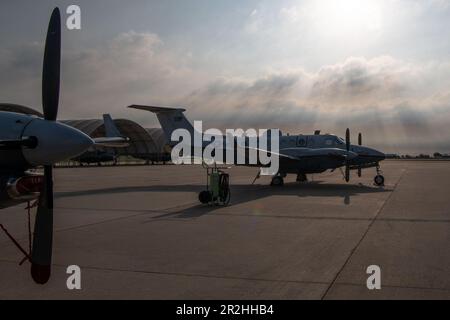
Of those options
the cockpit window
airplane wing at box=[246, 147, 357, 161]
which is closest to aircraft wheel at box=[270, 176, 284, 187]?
airplane wing at box=[246, 147, 357, 161]

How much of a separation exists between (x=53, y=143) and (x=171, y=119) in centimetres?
2086

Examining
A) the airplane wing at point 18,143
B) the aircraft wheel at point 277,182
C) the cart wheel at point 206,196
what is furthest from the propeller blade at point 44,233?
the aircraft wheel at point 277,182

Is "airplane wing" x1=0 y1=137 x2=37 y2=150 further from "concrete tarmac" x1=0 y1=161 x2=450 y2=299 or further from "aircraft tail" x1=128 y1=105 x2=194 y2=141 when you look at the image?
"aircraft tail" x1=128 y1=105 x2=194 y2=141

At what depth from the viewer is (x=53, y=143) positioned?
18.9 ft

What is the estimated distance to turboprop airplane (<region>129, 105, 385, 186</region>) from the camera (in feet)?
74.9

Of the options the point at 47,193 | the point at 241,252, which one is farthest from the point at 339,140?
the point at 47,193

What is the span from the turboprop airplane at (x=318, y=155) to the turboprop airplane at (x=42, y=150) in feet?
56.0

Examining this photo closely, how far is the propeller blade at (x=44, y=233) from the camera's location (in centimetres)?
599

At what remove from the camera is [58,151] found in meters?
5.75

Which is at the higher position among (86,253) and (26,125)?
(26,125)

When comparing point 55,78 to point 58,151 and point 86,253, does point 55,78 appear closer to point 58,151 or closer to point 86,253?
point 58,151
